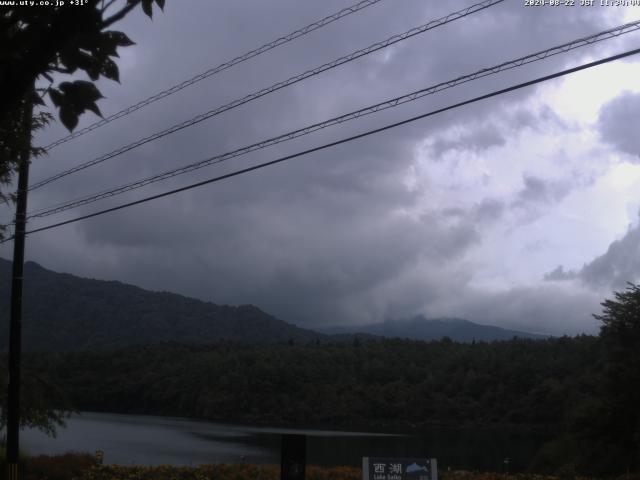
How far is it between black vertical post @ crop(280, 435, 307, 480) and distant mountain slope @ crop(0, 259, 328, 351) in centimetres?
12230

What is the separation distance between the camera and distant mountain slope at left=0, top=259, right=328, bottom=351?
143 m

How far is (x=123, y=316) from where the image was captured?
17162 cm

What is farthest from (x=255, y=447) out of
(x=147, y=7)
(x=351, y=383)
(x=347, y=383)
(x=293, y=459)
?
(x=351, y=383)

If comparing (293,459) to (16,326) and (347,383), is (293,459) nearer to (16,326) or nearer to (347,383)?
(16,326)

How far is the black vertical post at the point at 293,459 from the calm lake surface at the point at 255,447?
1210cm

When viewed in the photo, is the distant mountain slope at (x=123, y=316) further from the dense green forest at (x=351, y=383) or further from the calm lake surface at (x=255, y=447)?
the calm lake surface at (x=255, y=447)

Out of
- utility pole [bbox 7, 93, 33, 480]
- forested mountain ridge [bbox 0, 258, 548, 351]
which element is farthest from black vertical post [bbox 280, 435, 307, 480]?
forested mountain ridge [bbox 0, 258, 548, 351]

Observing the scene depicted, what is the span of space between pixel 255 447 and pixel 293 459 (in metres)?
23.2

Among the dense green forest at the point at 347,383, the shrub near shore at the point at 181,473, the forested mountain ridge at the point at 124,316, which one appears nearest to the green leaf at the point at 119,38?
the shrub near shore at the point at 181,473

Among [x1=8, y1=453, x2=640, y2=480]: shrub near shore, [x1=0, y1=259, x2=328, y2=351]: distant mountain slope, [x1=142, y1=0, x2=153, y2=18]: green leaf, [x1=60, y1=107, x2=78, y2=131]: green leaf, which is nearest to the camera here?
[x1=60, y1=107, x2=78, y2=131]: green leaf

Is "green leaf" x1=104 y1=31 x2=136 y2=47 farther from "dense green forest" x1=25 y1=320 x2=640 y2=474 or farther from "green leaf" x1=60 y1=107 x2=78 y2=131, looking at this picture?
"dense green forest" x1=25 y1=320 x2=640 y2=474

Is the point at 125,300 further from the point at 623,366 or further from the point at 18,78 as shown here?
the point at 18,78

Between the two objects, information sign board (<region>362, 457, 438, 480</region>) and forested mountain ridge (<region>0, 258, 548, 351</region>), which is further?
forested mountain ridge (<region>0, 258, 548, 351</region>)

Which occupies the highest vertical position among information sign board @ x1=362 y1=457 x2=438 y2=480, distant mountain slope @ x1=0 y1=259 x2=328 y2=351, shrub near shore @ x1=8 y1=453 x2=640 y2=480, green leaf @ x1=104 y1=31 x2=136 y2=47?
distant mountain slope @ x1=0 y1=259 x2=328 y2=351
